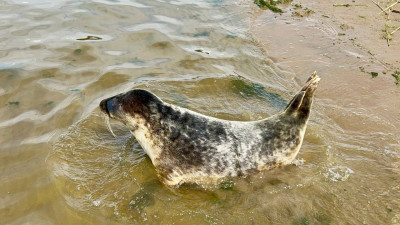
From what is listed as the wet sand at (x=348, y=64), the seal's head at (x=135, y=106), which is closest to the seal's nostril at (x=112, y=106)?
Answer: the seal's head at (x=135, y=106)

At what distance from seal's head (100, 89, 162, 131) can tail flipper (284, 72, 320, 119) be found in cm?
166

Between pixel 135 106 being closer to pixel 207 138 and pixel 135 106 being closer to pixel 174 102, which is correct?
pixel 207 138

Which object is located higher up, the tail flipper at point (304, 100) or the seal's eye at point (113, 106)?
the tail flipper at point (304, 100)

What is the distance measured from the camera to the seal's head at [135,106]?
4.23 m

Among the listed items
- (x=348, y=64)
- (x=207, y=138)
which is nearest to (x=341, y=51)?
(x=348, y=64)

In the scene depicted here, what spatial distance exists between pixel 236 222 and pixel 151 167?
1.39m

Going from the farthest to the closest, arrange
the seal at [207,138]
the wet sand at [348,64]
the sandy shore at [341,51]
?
the sandy shore at [341,51], the wet sand at [348,64], the seal at [207,138]

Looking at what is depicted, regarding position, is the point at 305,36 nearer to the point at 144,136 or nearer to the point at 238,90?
the point at 238,90

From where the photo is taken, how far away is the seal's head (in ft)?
Result: 13.9

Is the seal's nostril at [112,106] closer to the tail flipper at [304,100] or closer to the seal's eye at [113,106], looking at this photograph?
the seal's eye at [113,106]

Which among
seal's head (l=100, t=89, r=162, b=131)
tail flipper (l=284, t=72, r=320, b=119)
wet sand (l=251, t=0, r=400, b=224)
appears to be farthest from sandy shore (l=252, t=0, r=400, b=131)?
seal's head (l=100, t=89, r=162, b=131)

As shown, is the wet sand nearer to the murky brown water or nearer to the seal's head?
the murky brown water

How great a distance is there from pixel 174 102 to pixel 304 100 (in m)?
2.32

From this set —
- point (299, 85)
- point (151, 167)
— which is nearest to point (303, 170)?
point (151, 167)
